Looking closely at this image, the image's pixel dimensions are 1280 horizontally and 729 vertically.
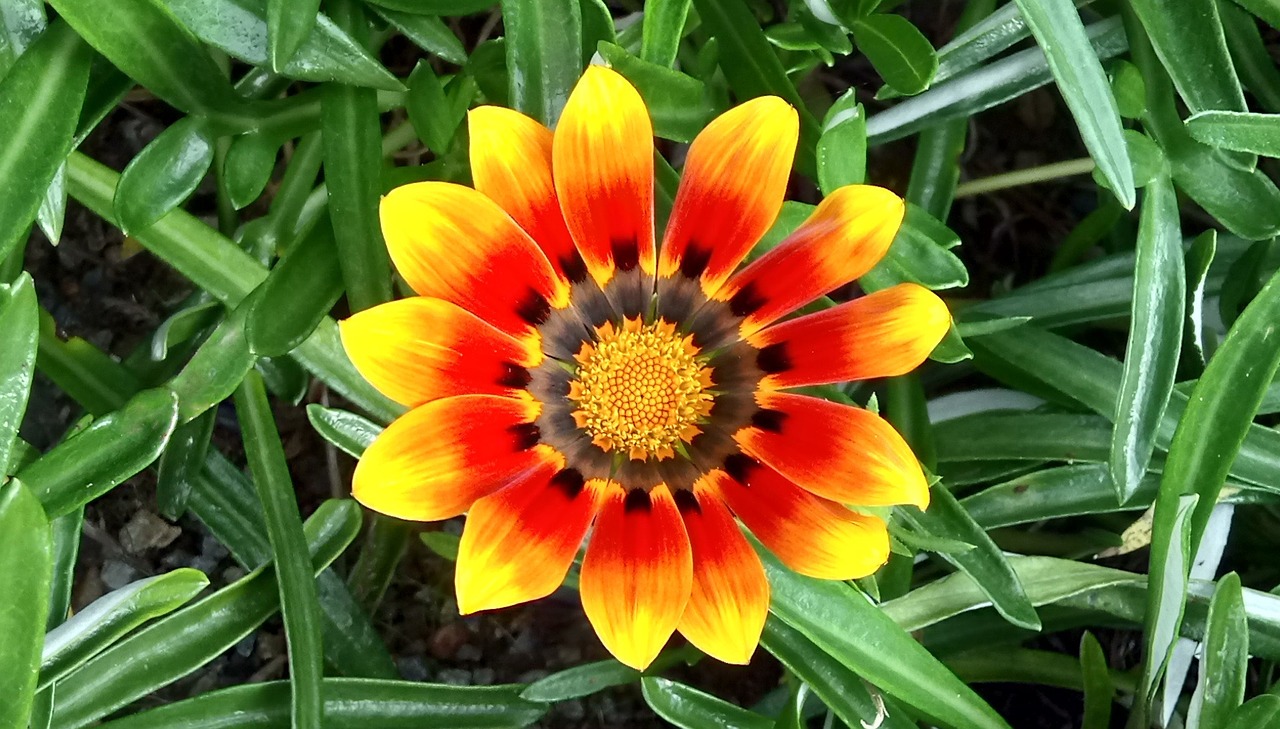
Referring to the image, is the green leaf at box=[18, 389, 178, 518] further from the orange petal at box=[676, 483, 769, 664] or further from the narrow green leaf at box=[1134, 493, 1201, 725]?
the narrow green leaf at box=[1134, 493, 1201, 725]

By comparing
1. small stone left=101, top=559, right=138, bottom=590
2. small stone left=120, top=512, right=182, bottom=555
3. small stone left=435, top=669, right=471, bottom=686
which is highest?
small stone left=120, top=512, right=182, bottom=555

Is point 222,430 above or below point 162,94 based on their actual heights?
below

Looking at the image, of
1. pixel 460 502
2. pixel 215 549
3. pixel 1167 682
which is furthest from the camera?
pixel 215 549

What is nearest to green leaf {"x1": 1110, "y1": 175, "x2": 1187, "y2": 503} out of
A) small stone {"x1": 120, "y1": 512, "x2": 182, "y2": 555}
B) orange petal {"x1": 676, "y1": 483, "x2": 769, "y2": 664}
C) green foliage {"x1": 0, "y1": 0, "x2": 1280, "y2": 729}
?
green foliage {"x1": 0, "y1": 0, "x2": 1280, "y2": 729}

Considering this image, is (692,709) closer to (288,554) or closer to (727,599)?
(727,599)

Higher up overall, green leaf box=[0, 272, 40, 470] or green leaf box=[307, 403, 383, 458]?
green leaf box=[0, 272, 40, 470]

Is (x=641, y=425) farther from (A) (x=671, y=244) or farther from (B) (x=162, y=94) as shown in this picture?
(B) (x=162, y=94)

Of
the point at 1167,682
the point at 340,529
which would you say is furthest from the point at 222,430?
the point at 1167,682
